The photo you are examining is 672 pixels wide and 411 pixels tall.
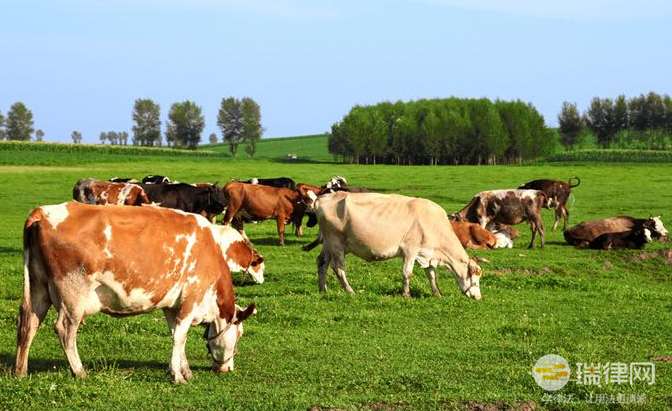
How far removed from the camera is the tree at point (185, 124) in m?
174

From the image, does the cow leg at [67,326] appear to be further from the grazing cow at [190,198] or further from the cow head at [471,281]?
the grazing cow at [190,198]

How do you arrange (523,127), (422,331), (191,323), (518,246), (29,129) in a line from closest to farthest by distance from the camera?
(191,323) → (422,331) → (518,246) → (523,127) → (29,129)

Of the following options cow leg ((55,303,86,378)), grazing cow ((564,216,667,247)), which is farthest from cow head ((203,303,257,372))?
grazing cow ((564,216,667,247))

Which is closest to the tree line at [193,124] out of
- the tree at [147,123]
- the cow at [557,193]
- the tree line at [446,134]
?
the tree at [147,123]

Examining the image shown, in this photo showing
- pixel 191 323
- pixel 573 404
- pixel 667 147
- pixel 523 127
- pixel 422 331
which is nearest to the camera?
pixel 573 404

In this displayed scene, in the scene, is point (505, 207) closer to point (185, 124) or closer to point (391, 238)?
point (391, 238)

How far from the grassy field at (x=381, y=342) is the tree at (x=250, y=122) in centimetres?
14747

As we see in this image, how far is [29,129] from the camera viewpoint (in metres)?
190

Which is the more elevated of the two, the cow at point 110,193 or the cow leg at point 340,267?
the cow at point 110,193

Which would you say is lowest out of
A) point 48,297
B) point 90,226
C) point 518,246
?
point 518,246

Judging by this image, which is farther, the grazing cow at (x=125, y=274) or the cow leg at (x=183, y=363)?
the cow leg at (x=183, y=363)

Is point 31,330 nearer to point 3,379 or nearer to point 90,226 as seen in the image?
point 3,379

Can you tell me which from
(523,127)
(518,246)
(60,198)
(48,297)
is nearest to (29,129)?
(523,127)

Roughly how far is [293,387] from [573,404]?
306cm
